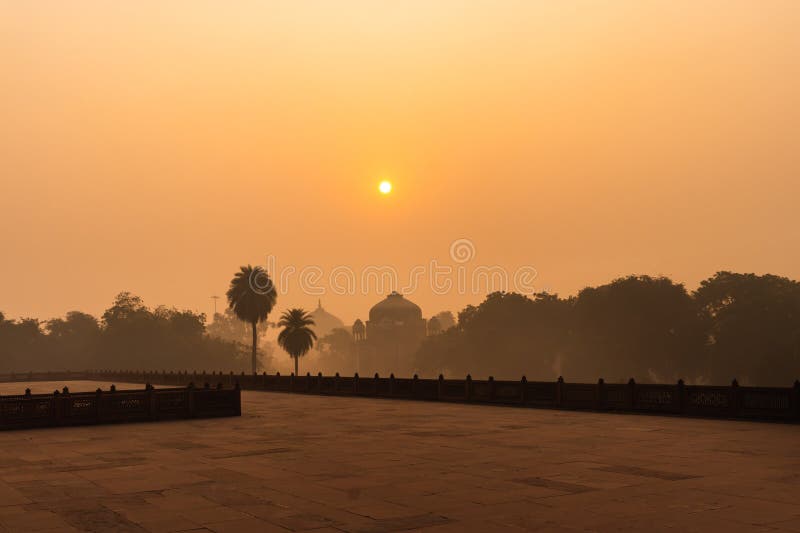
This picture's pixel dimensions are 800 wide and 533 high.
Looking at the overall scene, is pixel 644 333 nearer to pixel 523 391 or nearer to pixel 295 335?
pixel 295 335

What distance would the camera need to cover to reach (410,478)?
13781 millimetres

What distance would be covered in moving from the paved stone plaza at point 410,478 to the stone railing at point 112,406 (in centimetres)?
124

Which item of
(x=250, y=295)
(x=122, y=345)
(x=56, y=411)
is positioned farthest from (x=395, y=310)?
(x=56, y=411)

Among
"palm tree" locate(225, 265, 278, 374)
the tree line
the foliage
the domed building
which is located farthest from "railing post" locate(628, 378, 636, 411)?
the domed building

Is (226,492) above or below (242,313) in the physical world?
below

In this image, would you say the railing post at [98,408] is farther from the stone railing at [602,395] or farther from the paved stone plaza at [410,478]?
the stone railing at [602,395]

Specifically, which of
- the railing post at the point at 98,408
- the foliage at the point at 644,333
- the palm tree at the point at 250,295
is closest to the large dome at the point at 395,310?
the foliage at the point at 644,333

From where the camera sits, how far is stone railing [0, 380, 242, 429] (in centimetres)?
2502

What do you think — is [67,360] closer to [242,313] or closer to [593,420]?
[242,313]

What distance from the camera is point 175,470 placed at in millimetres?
15102

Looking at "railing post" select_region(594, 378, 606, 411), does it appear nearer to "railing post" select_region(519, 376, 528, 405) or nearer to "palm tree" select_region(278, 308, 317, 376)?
"railing post" select_region(519, 376, 528, 405)

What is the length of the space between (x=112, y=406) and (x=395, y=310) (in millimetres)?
144216

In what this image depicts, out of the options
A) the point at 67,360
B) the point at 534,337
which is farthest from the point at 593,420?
the point at 67,360

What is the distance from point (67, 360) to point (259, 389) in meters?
100
